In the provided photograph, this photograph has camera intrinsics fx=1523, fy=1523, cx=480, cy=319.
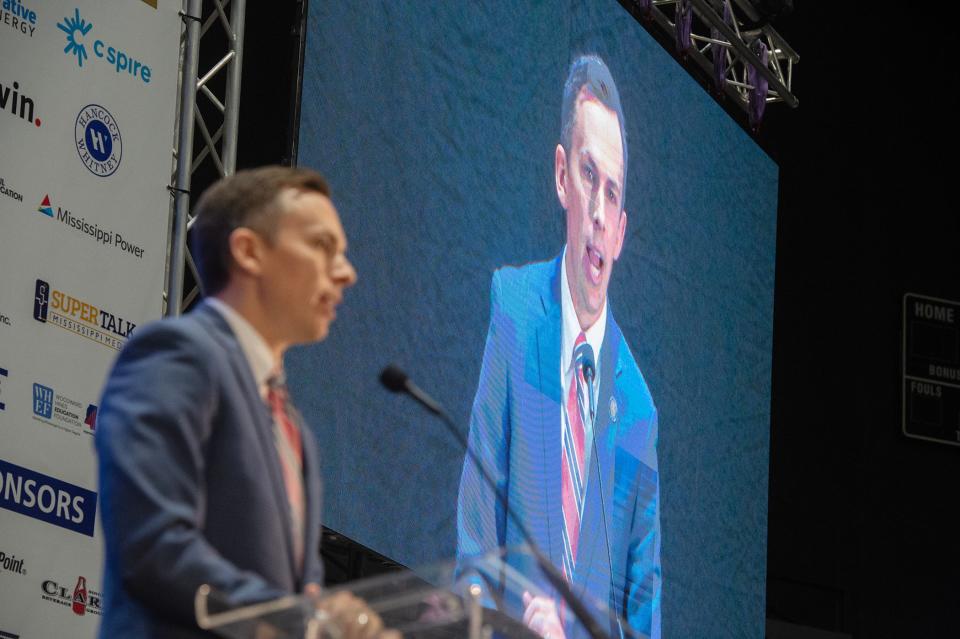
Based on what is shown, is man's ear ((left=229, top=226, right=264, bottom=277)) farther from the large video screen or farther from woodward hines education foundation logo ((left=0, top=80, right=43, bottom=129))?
the large video screen

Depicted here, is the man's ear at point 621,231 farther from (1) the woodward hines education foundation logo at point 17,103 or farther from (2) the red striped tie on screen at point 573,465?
(1) the woodward hines education foundation logo at point 17,103

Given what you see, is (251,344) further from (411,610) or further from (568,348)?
(568,348)

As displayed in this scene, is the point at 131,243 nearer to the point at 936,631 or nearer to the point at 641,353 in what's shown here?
the point at 641,353

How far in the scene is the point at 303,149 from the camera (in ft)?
15.1

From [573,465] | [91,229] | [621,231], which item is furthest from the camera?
[621,231]

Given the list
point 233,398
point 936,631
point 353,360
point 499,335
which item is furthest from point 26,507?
point 936,631

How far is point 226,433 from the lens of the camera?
5.94ft

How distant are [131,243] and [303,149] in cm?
59

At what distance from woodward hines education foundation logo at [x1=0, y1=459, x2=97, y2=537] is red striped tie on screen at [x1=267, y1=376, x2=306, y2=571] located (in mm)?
2176

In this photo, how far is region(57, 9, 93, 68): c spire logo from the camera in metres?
4.28

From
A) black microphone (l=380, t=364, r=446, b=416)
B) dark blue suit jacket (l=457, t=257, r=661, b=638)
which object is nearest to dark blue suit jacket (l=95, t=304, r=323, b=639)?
black microphone (l=380, t=364, r=446, b=416)

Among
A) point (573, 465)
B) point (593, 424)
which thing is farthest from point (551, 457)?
point (593, 424)

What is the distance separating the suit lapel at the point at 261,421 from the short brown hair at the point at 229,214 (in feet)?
0.35

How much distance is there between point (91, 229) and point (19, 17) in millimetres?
608
